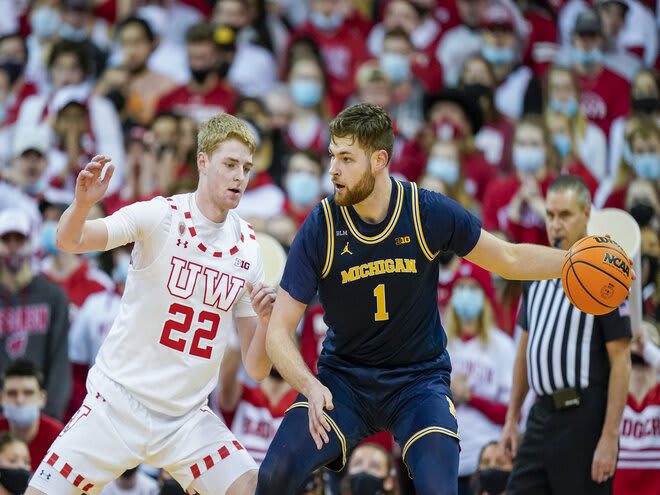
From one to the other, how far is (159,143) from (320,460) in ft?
20.4

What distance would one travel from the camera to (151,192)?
34.2 ft

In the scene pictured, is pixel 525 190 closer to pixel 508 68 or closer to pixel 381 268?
pixel 508 68

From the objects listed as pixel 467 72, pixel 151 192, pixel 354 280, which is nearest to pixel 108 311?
pixel 151 192

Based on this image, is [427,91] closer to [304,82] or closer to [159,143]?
[304,82]

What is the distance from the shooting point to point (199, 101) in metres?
11.6

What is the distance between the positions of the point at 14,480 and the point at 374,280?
3.47m

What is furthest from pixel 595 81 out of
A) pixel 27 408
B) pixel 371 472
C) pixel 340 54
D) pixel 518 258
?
pixel 27 408

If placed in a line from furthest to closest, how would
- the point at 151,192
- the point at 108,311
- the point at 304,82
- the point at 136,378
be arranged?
the point at 304,82 < the point at 151,192 < the point at 108,311 < the point at 136,378

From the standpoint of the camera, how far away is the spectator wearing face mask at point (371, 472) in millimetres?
7711

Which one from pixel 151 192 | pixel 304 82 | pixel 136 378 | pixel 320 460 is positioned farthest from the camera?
pixel 304 82

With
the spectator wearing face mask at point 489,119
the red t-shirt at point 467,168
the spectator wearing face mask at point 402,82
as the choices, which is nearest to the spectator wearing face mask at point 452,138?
the red t-shirt at point 467,168

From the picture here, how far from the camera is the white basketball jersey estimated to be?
5605mm

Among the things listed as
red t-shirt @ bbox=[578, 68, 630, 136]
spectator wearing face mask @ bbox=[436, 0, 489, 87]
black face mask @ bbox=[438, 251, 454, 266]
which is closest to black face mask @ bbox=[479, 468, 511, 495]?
black face mask @ bbox=[438, 251, 454, 266]

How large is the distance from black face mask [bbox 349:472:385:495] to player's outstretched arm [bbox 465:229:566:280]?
2.77m
